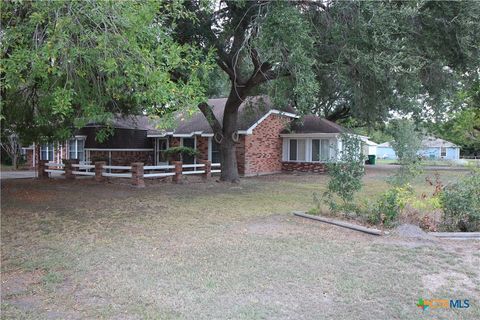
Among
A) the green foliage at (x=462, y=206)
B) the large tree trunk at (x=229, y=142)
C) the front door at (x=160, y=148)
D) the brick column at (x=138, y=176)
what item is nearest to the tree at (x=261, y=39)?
the large tree trunk at (x=229, y=142)

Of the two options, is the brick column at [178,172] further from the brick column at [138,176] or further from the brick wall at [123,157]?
the brick wall at [123,157]

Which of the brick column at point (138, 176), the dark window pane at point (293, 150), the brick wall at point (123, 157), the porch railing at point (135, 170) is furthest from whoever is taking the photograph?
the dark window pane at point (293, 150)

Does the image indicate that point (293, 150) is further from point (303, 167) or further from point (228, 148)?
point (228, 148)

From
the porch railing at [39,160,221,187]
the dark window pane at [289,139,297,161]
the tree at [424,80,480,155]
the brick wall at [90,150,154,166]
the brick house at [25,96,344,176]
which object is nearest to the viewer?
the porch railing at [39,160,221,187]

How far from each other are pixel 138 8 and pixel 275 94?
6247 millimetres

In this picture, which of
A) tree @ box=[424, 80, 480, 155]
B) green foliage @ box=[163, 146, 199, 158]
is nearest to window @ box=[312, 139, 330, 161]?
tree @ box=[424, 80, 480, 155]

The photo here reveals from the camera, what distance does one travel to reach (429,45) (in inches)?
395

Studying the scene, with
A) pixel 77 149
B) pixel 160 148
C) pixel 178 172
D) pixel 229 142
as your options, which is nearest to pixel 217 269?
pixel 229 142

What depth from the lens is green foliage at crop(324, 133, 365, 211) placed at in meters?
8.87

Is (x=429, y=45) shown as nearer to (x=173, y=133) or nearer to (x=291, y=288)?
(x=291, y=288)

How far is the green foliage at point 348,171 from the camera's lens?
8867mm

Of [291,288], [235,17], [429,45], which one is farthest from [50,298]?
[429,45]

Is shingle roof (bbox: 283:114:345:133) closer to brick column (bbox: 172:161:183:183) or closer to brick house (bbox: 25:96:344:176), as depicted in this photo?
brick house (bbox: 25:96:344:176)

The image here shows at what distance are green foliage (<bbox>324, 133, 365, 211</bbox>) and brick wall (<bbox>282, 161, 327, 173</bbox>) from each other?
13886 mm
